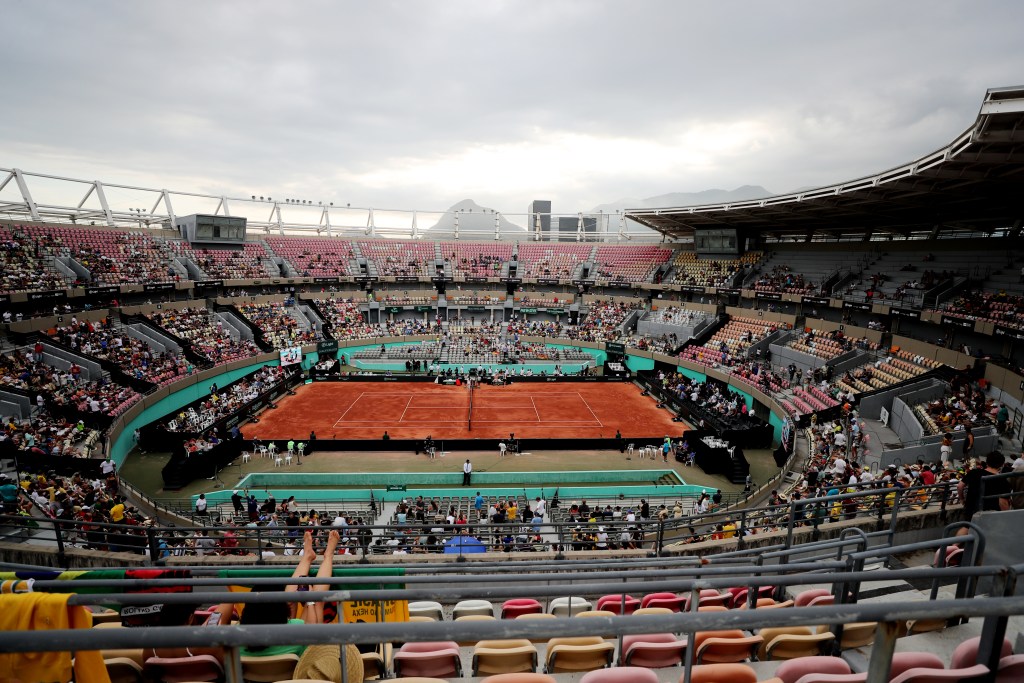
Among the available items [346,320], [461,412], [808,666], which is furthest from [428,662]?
[346,320]

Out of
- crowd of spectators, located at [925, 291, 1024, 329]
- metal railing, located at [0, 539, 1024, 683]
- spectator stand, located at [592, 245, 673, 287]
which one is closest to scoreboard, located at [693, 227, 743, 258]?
spectator stand, located at [592, 245, 673, 287]

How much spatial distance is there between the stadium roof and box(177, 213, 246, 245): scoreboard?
135 ft

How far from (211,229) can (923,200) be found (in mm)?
58993

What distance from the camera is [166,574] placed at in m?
4.84

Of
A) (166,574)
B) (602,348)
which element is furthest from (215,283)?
(166,574)

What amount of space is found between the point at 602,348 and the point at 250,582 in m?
45.3

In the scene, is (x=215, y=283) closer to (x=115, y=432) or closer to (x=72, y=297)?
(x=72, y=297)

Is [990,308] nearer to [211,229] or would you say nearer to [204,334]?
[204,334]

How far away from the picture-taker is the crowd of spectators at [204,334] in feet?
124

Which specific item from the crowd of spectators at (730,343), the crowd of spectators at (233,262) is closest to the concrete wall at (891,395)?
the crowd of spectators at (730,343)

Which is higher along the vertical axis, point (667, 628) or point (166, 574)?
point (667, 628)

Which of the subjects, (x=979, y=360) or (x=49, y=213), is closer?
(x=979, y=360)

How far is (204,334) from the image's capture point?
40.1 metres

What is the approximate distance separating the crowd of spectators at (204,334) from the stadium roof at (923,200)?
3633cm
